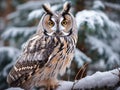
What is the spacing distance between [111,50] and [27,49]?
9.90ft

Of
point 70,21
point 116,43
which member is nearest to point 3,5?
point 116,43

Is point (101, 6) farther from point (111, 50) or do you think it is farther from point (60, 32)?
point (60, 32)

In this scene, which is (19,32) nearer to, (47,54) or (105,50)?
(105,50)

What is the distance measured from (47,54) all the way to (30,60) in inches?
5.8

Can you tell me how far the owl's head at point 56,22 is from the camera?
11.8 ft

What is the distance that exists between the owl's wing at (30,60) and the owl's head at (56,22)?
0.09 m

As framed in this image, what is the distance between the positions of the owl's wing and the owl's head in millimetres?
92

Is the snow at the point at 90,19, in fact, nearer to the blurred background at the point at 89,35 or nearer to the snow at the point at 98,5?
the blurred background at the point at 89,35

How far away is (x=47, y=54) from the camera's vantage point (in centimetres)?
355

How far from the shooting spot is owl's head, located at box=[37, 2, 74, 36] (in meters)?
3.58

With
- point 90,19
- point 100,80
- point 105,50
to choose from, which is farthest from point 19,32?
point 100,80

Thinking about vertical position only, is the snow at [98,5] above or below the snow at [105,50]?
above

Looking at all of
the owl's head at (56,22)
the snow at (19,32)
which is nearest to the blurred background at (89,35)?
the snow at (19,32)

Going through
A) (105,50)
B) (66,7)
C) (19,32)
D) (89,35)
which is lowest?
(105,50)
